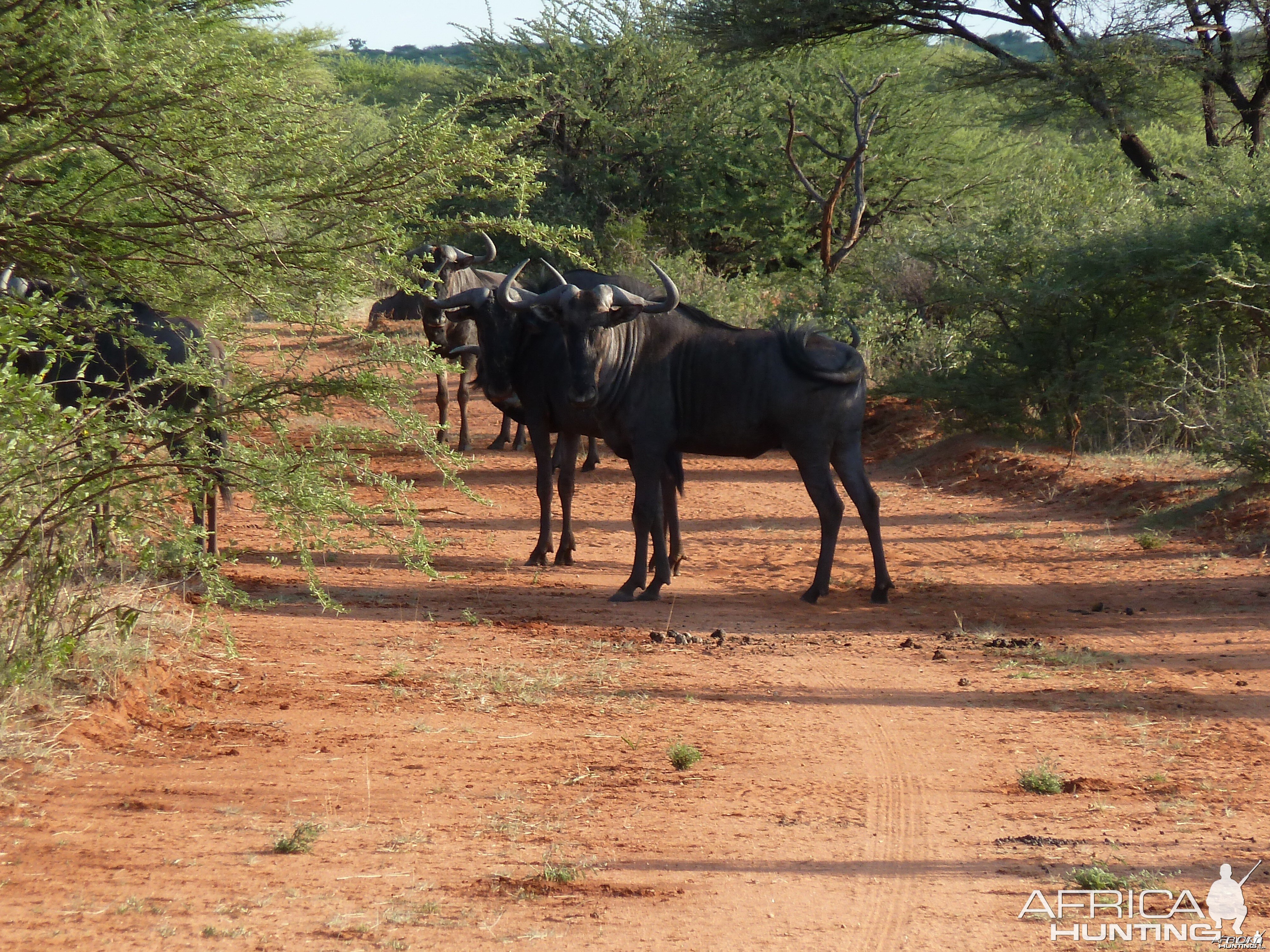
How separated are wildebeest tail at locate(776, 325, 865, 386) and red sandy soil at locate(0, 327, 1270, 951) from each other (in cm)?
158

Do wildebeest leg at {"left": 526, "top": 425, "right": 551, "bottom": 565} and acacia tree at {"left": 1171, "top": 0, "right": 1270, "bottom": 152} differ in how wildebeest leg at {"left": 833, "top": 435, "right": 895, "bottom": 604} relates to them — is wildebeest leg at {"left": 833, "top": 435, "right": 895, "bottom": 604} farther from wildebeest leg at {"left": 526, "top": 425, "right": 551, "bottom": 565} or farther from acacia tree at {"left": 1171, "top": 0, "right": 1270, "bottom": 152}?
acacia tree at {"left": 1171, "top": 0, "right": 1270, "bottom": 152}

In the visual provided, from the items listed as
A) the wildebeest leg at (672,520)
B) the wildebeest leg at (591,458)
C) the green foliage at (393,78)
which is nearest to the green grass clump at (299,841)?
the wildebeest leg at (672,520)

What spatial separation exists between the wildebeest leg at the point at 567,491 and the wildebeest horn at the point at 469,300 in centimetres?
128

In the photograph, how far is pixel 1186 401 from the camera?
12.4 metres

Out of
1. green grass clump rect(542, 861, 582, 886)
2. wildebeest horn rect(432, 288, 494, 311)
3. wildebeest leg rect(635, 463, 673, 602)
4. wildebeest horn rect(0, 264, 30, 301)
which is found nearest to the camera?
green grass clump rect(542, 861, 582, 886)

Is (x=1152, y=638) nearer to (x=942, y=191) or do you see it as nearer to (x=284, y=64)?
(x=284, y=64)

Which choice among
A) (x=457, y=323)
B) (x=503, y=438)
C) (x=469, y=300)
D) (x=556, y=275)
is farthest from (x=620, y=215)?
(x=556, y=275)

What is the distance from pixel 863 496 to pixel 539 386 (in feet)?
8.86

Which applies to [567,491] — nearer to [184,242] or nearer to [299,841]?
[184,242]

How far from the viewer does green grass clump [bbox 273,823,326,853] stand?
4.30 metres

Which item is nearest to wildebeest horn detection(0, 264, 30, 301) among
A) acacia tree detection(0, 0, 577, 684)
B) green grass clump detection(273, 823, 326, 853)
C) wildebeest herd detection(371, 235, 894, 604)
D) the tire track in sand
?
acacia tree detection(0, 0, 577, 684)

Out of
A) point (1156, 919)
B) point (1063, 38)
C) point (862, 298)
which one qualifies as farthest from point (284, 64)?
point (1063, 38)

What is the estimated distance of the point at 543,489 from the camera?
9.95 m

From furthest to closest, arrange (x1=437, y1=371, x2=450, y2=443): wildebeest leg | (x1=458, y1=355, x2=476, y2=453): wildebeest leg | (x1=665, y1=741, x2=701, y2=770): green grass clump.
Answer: (x1=458, y1=355, x2=476, y2=453): wildebeest leg → (x1=437, y1=371, x2=450, y2=443): wildebeest leg → (x1=665, y1=741, x2=701, y2=770): green grass clump
